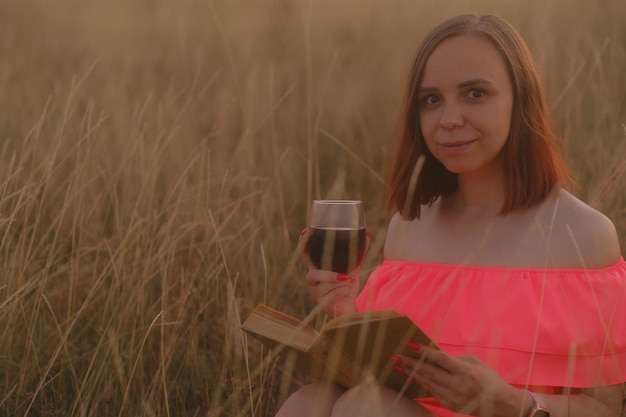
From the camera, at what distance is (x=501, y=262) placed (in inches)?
73.0

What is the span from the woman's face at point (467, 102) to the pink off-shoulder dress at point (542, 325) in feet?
0.88

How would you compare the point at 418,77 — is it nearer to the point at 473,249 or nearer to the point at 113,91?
the point at 473,249

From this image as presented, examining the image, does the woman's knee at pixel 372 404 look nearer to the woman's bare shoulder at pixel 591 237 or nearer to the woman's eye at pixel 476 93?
the woman's bare shoulder at pixel 591 237

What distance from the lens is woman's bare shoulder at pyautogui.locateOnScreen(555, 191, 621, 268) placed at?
1766mm

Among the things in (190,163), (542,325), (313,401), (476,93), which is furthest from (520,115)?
(190,163)

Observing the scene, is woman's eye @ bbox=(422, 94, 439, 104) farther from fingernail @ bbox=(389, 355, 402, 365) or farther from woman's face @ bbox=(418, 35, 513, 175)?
fingernail @ bbox=(389, 355, 402, 365)

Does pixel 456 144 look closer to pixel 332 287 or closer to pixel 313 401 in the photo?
pixel 332 287

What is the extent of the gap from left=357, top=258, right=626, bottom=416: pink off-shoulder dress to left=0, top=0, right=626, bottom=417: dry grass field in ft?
1.46

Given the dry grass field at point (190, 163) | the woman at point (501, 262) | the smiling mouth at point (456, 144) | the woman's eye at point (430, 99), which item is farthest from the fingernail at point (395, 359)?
the woman's eye at point (430, 99)

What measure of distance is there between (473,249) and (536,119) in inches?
13.0

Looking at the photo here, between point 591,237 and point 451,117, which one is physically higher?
point 451,117

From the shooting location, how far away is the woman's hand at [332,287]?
6.19 feet

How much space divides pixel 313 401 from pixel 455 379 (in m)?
0.39

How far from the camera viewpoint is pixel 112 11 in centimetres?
563
